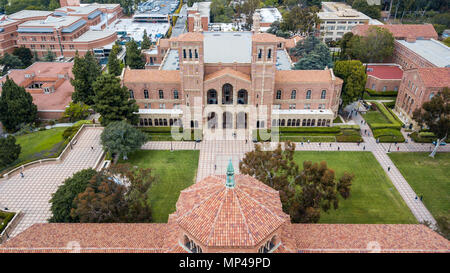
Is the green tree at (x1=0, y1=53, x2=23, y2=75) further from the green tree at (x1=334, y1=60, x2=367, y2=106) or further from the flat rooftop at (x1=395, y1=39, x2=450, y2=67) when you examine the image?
the flat rooftop at (x1=395, y1=39, x2=450, y2=67)

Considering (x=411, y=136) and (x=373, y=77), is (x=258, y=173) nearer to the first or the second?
(x=411, y=136)

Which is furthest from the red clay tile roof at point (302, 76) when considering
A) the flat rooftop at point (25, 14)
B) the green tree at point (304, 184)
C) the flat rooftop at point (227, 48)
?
the flat rooftop at point (25, 14)

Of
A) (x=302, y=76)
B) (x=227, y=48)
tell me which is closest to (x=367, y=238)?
(x=302, y=76)

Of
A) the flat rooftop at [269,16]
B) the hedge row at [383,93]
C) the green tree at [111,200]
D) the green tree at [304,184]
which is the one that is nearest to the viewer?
the green tree at [111,200]

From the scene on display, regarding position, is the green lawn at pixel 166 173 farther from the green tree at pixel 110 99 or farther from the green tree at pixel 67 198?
the green tree at pixel 67 198
